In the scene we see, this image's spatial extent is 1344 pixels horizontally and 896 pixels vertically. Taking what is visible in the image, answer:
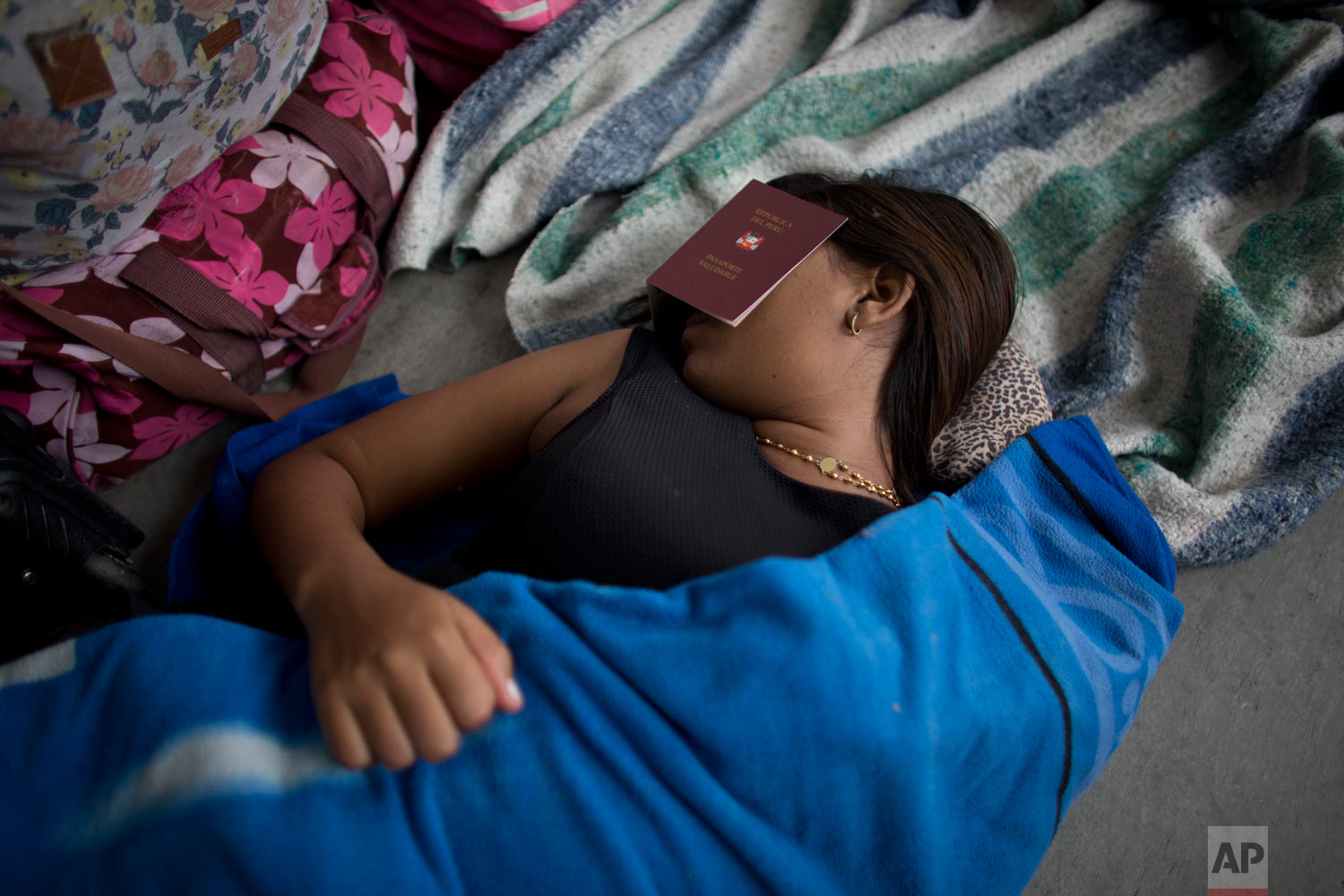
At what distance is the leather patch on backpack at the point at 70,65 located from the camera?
693mm

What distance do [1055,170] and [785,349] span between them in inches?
27.8

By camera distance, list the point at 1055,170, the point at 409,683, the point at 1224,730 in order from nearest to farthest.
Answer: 1. the point at 409,683
2. the point at 1224,730
3. the point at 1055,170

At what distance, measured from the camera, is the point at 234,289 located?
1.00 metres

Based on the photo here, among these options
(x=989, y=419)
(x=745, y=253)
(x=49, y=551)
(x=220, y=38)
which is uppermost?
(x=220, y=38)

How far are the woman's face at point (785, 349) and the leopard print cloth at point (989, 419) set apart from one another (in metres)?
0.19

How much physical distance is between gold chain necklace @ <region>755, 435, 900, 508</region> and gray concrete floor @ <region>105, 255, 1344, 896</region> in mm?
435

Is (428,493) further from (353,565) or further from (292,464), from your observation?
(353,565)

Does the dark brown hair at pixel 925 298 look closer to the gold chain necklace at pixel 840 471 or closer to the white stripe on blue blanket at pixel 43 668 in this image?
the gold chain necklace at pixel 840 471

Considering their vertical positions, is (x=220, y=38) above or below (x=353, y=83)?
above

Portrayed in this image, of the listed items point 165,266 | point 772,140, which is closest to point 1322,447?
point 772,140

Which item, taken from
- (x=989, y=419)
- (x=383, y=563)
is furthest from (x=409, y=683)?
(x=989, y=419)

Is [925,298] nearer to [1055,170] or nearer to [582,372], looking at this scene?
[582,372]

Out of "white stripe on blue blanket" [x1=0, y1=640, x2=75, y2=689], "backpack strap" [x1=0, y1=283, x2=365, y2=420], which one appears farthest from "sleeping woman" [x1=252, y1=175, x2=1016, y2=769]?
"backpack strap" [x1=0, y1=283, x2=365, y2=420]

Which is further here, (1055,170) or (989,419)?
(1055,170)
